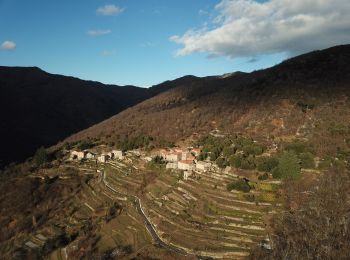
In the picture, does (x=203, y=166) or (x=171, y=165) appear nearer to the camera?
(x=203, y=166)

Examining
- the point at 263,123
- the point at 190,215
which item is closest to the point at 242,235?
the point at 190,215

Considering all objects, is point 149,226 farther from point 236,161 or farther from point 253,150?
point 253,150

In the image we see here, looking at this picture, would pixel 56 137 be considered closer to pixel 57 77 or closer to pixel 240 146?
pixel 57 77

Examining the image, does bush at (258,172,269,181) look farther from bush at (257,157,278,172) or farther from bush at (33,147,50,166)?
bush at (33,147,50,166)

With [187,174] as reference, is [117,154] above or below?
above

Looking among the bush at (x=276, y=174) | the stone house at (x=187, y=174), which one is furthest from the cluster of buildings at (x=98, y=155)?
the bush at (x=276, y=174)

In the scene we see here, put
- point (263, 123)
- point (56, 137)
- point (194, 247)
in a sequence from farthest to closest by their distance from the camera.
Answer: point (56, 137) → point (263, 123) → point (194, 247)

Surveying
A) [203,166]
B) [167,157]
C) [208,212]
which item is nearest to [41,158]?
[167,157]
